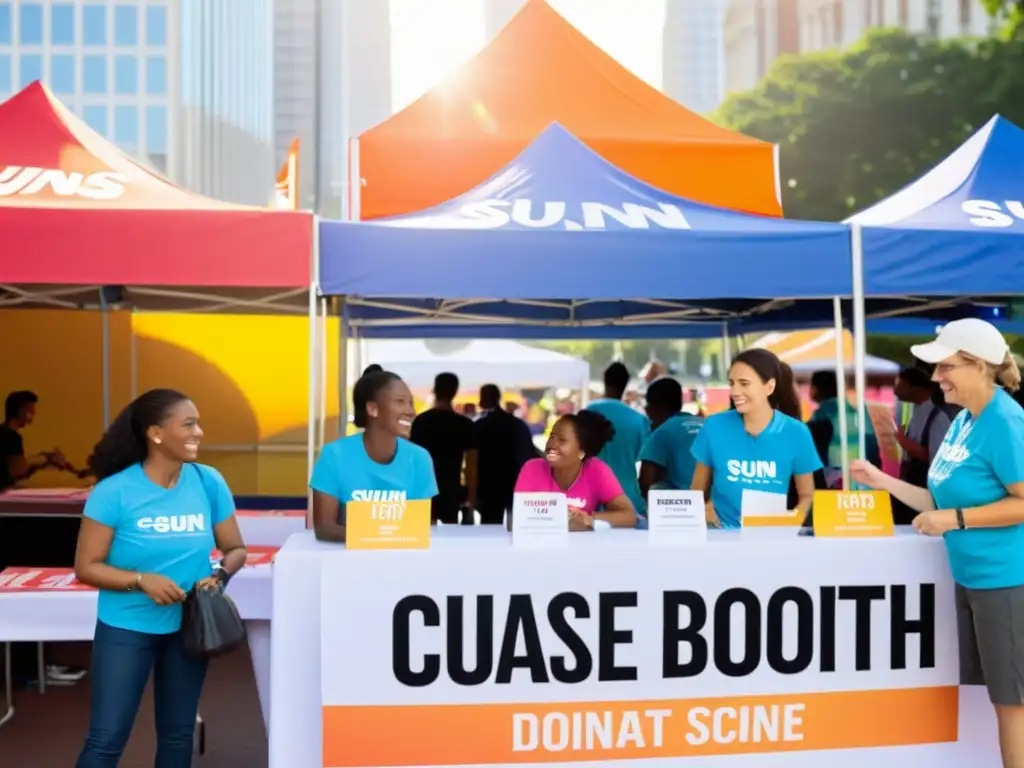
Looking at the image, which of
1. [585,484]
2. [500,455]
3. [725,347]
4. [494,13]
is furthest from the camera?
[494,13]

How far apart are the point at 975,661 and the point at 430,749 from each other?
176 centimetres

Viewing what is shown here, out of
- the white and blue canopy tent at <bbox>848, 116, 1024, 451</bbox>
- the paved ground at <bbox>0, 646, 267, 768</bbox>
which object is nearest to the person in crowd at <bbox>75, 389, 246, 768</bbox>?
the paved ground at <bbox>0, 646, 267, 768</bbox>

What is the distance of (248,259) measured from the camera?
5035 millimetres

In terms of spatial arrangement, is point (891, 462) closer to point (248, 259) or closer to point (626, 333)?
point (626, 333)

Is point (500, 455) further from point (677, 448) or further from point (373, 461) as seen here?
point (373, 461)

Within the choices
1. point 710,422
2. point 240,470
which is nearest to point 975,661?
point 710,422

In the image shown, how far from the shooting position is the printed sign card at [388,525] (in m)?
3.61

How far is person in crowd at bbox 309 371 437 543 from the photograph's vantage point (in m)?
3.99

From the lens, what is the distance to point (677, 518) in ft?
12.3

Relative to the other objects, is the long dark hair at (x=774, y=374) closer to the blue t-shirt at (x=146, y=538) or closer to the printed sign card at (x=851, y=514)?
the printed sign card at (x=851, y=514)

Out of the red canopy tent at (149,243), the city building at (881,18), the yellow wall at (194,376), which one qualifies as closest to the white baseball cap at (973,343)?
the red canopy tent at (149,243)

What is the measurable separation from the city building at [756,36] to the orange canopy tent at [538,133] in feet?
205

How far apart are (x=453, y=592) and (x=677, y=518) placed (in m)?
0.75

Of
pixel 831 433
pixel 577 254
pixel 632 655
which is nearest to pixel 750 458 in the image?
pixel 632 655
